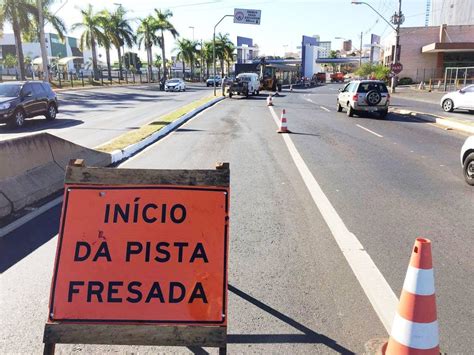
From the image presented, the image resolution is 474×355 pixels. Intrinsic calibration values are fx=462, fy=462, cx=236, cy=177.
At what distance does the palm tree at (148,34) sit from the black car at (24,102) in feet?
202

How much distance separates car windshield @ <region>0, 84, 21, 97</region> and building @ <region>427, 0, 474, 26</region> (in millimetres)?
68773

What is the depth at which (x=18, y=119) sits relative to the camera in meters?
17.5

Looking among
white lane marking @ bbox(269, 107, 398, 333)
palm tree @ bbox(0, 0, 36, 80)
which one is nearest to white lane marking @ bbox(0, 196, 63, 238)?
white lane marking @ bbox(269, 107, 398, 333)

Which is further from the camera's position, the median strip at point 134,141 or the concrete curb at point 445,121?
the concrete curb at point 445,121

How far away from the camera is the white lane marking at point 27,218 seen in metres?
5.70

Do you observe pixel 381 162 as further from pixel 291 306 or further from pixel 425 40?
pixel 425 40

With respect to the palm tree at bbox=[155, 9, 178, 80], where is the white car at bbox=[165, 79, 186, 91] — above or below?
below

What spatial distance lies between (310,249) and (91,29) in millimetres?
66411

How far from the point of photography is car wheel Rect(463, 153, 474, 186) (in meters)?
8.33

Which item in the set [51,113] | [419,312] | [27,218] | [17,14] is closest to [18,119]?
[51,113]

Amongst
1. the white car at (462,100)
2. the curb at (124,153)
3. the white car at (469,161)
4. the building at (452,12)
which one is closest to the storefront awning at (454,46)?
the building at (452,12)

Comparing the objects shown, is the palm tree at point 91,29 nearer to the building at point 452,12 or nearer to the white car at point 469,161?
the building at point 452,12

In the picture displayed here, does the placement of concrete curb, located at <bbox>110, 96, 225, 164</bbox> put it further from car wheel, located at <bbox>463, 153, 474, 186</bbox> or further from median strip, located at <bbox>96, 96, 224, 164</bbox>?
→ car wheel, located at <bbox>463, 153, 474, 186</bbox>

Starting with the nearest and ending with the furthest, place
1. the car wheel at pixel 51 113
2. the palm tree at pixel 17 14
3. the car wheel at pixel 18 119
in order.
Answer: the car wheel at pixel 18 119
the car wheel at pixel 51 113
the palm tree at pixel 17 14
